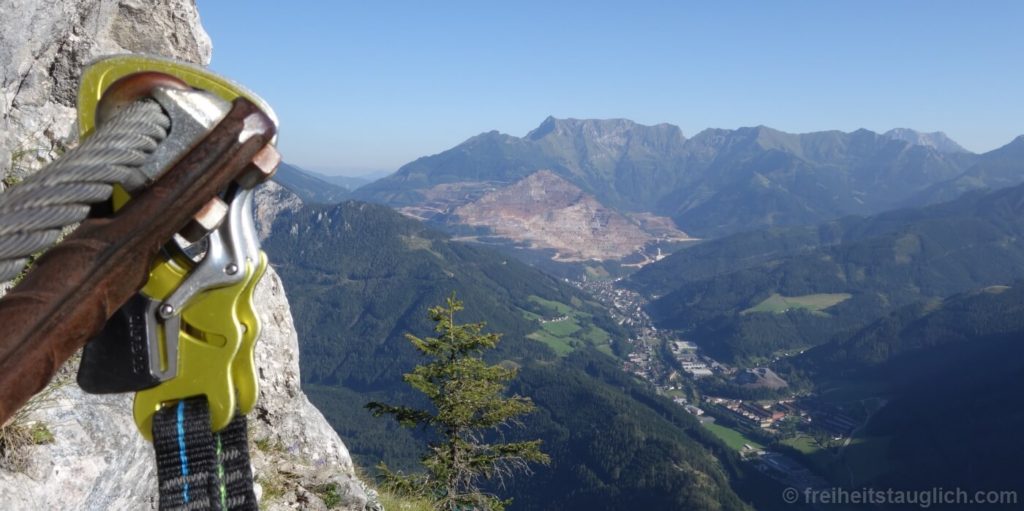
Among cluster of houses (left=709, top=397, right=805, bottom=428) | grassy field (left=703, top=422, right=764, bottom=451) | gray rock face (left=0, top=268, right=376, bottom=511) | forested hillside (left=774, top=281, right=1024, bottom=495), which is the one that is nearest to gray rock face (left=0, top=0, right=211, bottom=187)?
gray rock face (left=0, top=268, right=376, bottom=511)

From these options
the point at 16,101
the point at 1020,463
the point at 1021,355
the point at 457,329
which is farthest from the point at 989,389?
the point at 16,101

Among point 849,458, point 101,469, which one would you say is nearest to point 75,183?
point 101,469

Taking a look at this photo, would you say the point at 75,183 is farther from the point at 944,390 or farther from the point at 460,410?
the point at 944,390

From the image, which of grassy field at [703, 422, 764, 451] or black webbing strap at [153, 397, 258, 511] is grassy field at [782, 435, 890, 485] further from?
black webbing strap at [153, 397, 258, 511]

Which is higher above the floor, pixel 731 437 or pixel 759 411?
pixel 759 411

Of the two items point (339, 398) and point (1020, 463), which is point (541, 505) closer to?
point (339, 398)

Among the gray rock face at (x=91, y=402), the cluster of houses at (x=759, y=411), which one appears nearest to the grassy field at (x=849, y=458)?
the cluster of houses at (x=759, y=411)
